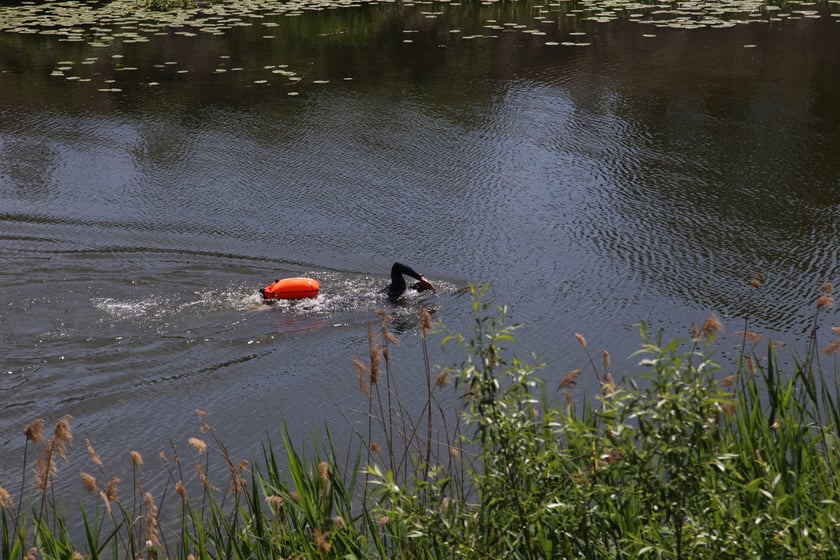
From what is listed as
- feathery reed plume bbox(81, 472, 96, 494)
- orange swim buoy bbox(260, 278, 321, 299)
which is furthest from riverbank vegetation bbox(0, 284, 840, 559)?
orange swim buoy bbox(260, 278, 321, 299)

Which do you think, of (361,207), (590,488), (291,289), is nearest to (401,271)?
(291,289)

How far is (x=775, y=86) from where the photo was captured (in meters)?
13.5

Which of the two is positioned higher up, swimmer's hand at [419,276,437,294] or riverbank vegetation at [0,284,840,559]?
riverbank vegetation at [0,284,840,559]

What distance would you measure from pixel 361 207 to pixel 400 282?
1874 mm

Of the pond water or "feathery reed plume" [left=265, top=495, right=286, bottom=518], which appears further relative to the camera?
the pond water

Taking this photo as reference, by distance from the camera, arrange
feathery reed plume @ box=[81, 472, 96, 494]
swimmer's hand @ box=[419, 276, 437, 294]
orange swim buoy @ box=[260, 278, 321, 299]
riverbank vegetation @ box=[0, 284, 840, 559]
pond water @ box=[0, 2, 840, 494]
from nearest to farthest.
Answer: riverbank vegetation @ box=[0, 284, 840, 559] → feathery reed plume @ box=[81, 472, 96, 494] → pond water @ box=[0, 2, 840, 494] → orange swim buoy @ box=[260, 278, 321, 299] → swimmer's hand @ box=[419, 276, 437, 294]

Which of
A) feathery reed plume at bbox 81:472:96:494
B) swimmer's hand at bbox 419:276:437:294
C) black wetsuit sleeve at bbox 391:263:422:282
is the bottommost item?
swimmer's hand at bbox 419:276:437:294

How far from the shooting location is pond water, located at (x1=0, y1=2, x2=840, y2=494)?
7.16 meters

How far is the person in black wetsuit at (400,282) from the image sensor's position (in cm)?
809

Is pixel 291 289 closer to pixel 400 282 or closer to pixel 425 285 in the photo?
pixel 400 282

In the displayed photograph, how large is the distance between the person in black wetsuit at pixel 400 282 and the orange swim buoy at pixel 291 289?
597 mm

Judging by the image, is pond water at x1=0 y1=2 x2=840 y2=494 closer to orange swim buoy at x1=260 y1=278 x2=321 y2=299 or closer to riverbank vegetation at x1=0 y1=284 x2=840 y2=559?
orange swim buoy at x1=260 y1=278 x2=321 y2=299

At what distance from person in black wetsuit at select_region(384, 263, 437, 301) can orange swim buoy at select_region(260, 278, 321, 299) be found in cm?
60

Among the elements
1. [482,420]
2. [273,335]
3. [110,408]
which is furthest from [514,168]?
[482,420]
